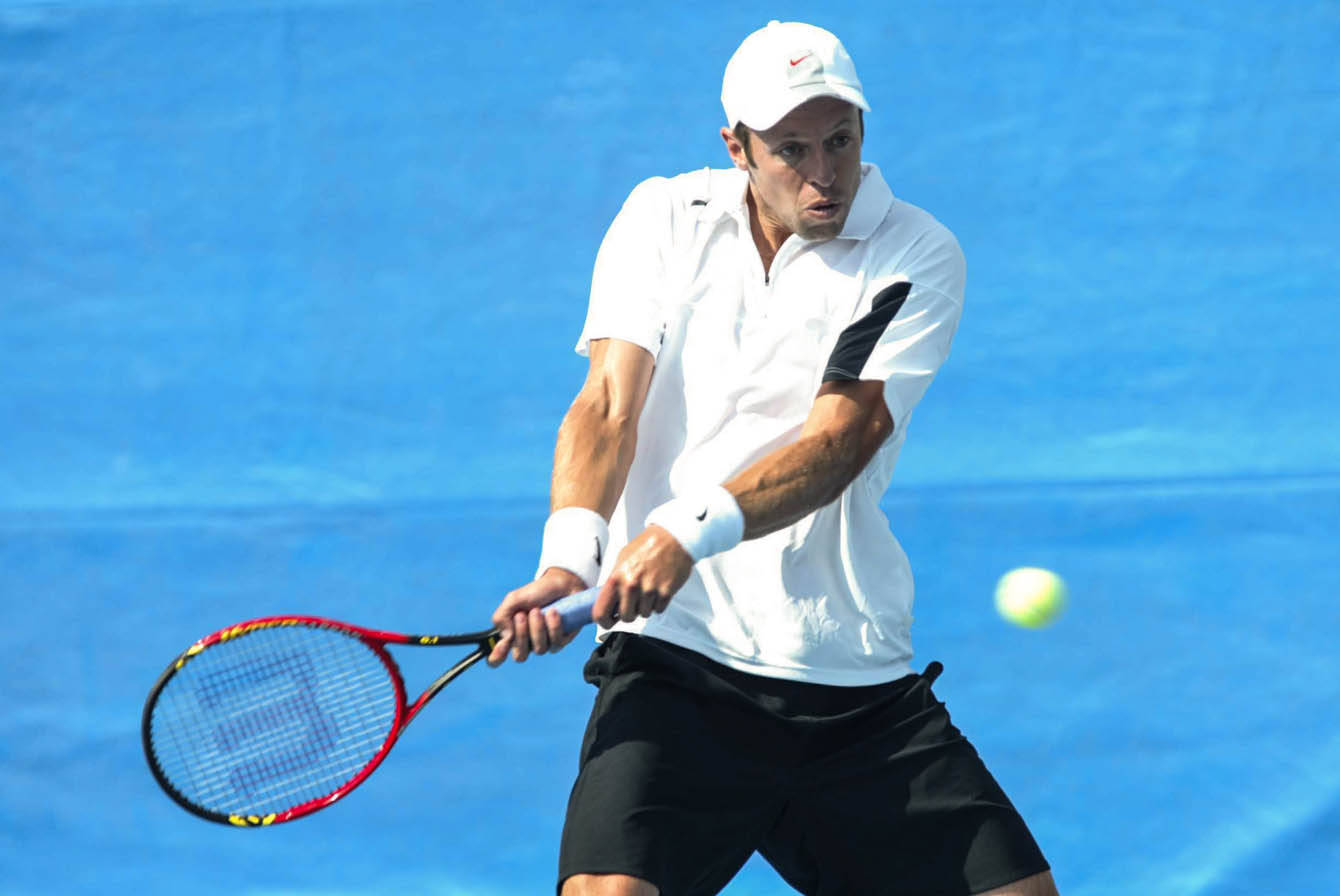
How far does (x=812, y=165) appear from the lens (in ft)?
9.40

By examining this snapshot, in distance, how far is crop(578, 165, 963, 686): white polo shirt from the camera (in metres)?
2.84

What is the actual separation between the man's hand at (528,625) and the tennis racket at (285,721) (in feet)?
0.77

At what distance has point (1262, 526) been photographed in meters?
5.12

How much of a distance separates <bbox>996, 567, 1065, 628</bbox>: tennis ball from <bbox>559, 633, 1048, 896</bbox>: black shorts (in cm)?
206

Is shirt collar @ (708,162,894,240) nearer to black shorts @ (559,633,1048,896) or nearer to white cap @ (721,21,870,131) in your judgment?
white cap @ (721,21,870,131)

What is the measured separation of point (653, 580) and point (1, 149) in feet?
14.7

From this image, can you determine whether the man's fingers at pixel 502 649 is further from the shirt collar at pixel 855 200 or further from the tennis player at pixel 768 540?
the shirt collar at pixel 855 200

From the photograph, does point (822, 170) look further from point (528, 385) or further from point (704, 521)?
point (528, 385)

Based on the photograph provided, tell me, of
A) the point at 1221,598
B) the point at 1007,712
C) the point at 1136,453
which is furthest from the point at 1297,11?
the point at 1007,712

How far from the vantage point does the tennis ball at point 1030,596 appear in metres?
4.89

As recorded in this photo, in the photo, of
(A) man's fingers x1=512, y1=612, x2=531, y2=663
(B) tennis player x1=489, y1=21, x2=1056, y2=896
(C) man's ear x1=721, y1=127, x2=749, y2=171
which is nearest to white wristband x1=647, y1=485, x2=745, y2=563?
(B) tennis player x1=489, y1=21, x2=1056, y2=896

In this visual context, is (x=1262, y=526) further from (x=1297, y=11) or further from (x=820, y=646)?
(x=820, y=646)

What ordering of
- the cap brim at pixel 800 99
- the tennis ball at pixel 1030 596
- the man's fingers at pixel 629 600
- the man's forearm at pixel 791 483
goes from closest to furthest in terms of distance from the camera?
the man's fingers at pixel 629 600
the man's forearm at pixel 791 483
the cap brim at pixel 800 99
the tennis ball at pixel 1030 596

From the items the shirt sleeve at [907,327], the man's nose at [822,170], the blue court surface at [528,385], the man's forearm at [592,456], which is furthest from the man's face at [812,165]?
the blue court surface at [528,385]
